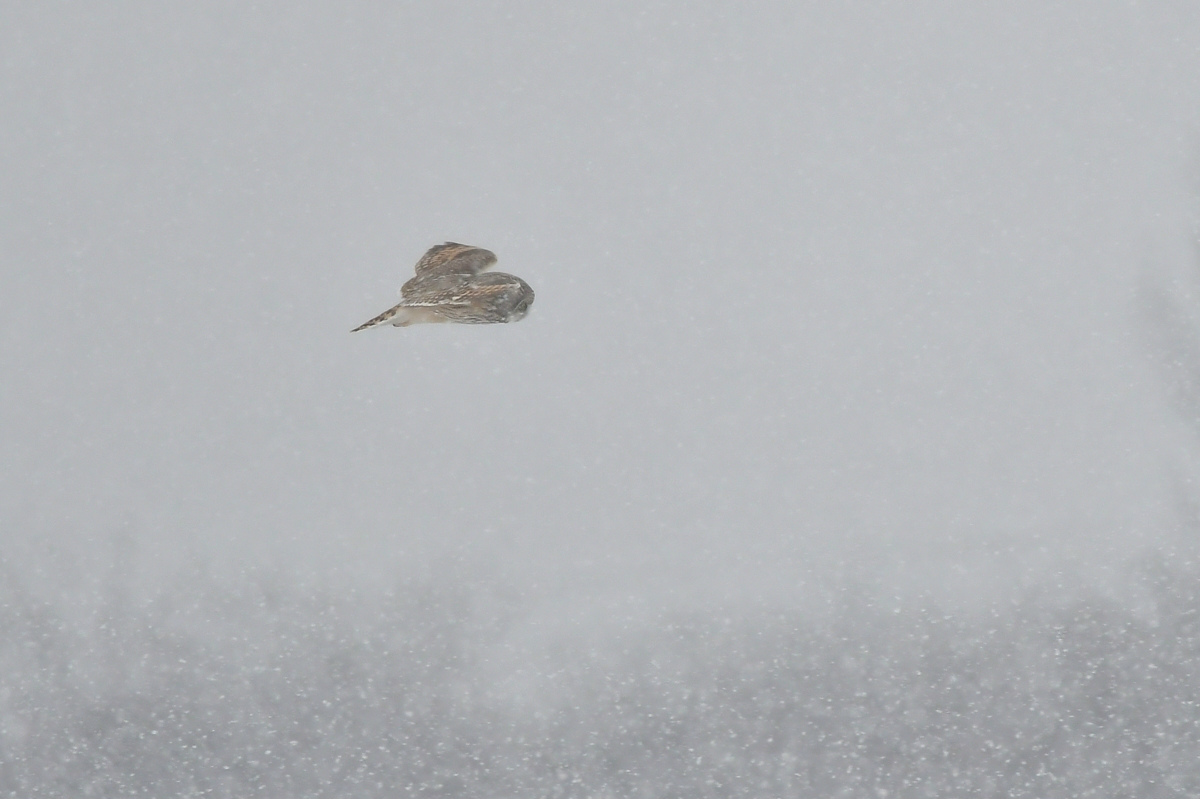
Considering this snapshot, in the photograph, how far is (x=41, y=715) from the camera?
31.6 meters

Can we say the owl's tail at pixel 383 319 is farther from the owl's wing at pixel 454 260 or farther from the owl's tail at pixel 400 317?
the owl's wing at pixel 454 260

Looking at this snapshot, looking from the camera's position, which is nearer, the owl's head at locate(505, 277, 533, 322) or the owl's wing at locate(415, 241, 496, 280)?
the owl's head at locate(505, 277, 533, 322)

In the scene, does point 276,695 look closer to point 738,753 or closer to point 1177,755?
point 738,753

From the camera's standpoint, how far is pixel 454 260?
738cm

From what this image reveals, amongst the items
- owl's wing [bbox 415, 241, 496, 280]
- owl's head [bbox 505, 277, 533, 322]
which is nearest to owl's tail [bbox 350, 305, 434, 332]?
owl's head [bbox 505, 277, 533, 322]

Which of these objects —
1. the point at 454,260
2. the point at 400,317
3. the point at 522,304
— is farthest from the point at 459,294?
the point at 454,260

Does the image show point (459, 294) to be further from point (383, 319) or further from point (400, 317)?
point (383, 319)

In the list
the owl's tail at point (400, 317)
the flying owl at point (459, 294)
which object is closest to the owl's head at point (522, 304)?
the flying owl at point (459, 294)

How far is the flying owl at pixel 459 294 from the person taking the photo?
620 cm

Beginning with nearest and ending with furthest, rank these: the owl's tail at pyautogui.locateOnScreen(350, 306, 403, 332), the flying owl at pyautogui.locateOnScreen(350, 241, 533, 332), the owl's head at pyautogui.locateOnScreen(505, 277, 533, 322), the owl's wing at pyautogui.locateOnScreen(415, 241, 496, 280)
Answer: the owl's tail at pyautogui.locateOnScreen(350, 306, 403, 332) → the flying owl at pyautogui.locateOnScreen(350, 241, 533, 332) → the owl's head at pyautogui.locateOnScreen(505, 277, 533, 322) → the owl's wing at pyautogui.locateOnScreen(415, 241, 496, 280)

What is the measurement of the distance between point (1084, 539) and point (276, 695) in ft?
82.8

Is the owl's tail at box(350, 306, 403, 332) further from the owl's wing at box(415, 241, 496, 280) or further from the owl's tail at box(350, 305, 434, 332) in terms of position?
the owl's wing at box(415, 241, 496, 280)

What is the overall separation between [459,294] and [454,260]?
851mm

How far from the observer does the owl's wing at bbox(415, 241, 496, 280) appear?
7.22 metres
